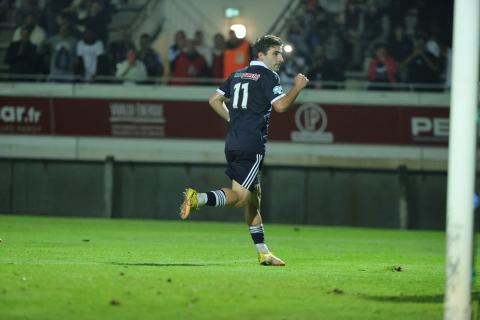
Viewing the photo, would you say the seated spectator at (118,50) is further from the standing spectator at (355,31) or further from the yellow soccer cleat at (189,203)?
the yellow soccer cleat at (189,203)

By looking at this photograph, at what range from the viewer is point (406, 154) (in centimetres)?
2580

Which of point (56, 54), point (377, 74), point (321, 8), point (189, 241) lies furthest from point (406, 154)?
point (189, 241)

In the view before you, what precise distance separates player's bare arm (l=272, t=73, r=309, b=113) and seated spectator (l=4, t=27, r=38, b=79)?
16186 millimetres

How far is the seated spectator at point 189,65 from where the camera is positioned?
2592 centimetres

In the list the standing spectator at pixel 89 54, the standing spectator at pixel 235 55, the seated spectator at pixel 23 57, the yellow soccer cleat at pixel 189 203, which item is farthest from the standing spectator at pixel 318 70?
the yellow soccer cleat at pixel 189 203

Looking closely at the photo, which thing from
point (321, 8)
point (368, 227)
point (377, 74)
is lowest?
point (368, 227)

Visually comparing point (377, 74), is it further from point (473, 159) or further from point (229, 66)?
point (473, 159)

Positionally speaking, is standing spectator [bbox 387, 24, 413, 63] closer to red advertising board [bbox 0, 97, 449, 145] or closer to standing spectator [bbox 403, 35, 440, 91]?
standing spectator [bbox 403, 35, 440, 91]

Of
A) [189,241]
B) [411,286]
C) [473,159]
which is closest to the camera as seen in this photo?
[473,159]

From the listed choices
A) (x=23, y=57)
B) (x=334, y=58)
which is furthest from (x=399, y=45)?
(x=23, y=57)

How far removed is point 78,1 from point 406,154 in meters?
9.29

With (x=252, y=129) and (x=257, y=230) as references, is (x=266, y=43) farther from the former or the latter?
(x=257, y=230)

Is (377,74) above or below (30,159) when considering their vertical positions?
above

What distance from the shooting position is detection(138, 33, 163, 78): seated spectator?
26125 millimetres
